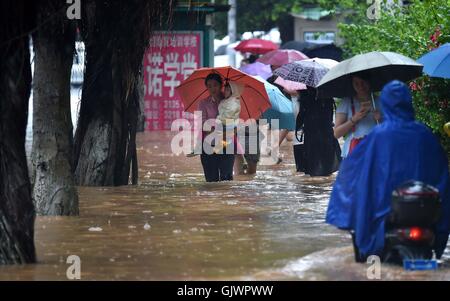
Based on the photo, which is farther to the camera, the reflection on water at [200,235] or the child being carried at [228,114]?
the child being carried at [228,114]

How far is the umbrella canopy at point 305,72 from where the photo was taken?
57.2ft

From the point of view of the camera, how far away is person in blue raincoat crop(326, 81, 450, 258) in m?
9.70

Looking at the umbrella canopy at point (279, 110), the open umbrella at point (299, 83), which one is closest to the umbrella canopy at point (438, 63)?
the open umbrella at point (299, 83)

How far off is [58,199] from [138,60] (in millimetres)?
3657

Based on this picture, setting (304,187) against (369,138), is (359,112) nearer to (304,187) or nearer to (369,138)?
(369,138)

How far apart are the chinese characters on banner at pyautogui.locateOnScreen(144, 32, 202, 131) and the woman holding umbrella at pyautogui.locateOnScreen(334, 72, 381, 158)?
1546 cm

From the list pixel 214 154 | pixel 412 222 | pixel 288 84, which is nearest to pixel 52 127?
pixel 214 154

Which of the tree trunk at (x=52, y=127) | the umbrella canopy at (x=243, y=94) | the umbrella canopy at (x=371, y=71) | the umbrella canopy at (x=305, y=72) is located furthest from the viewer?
the umbrella canopy at (x=243, y=94)

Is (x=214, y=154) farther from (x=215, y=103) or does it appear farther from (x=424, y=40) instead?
(x=424, y=40)

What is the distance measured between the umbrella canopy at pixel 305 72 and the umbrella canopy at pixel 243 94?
43 centimetres

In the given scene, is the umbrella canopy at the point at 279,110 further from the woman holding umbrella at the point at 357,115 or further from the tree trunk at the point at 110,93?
the woman holding umbrella at the point at 357,115

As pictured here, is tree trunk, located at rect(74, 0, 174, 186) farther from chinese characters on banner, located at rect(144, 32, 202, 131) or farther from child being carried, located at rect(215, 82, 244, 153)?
chinese characters on banner, located at rect(144, 32, 202, 131)
